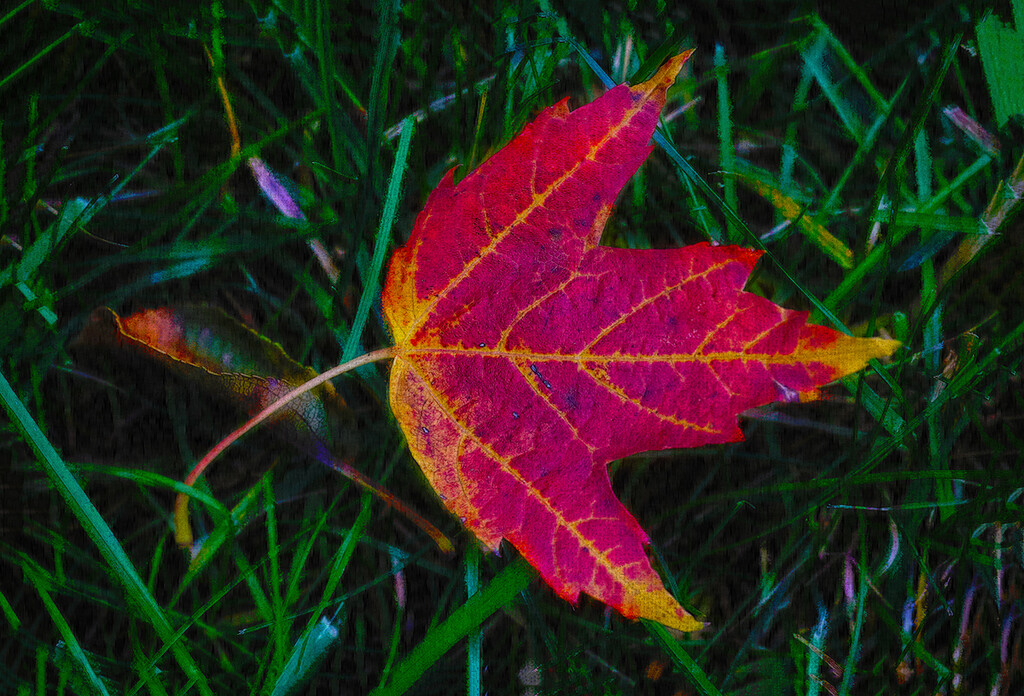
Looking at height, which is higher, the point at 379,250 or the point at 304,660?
the point at 379,250

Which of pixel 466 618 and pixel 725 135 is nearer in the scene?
pixel 466 618

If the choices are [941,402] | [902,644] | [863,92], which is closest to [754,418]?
[941,402]

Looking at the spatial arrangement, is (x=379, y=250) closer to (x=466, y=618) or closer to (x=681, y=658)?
(x=466, y=618)

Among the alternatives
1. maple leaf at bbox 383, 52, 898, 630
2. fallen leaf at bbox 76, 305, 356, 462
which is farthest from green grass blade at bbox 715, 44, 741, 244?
fallen leaf at bbox 76, 305, 356, 462

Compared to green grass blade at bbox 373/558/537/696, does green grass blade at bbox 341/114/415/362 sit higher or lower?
higher

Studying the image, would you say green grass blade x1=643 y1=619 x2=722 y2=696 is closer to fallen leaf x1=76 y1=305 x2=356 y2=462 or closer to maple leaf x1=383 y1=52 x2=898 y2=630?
maple leaf x1=383 y1=52 x2=898 y2=630

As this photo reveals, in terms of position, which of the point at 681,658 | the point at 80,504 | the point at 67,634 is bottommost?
the point at 681,658

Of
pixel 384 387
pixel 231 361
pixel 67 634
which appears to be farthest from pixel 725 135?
pixel 67 634
